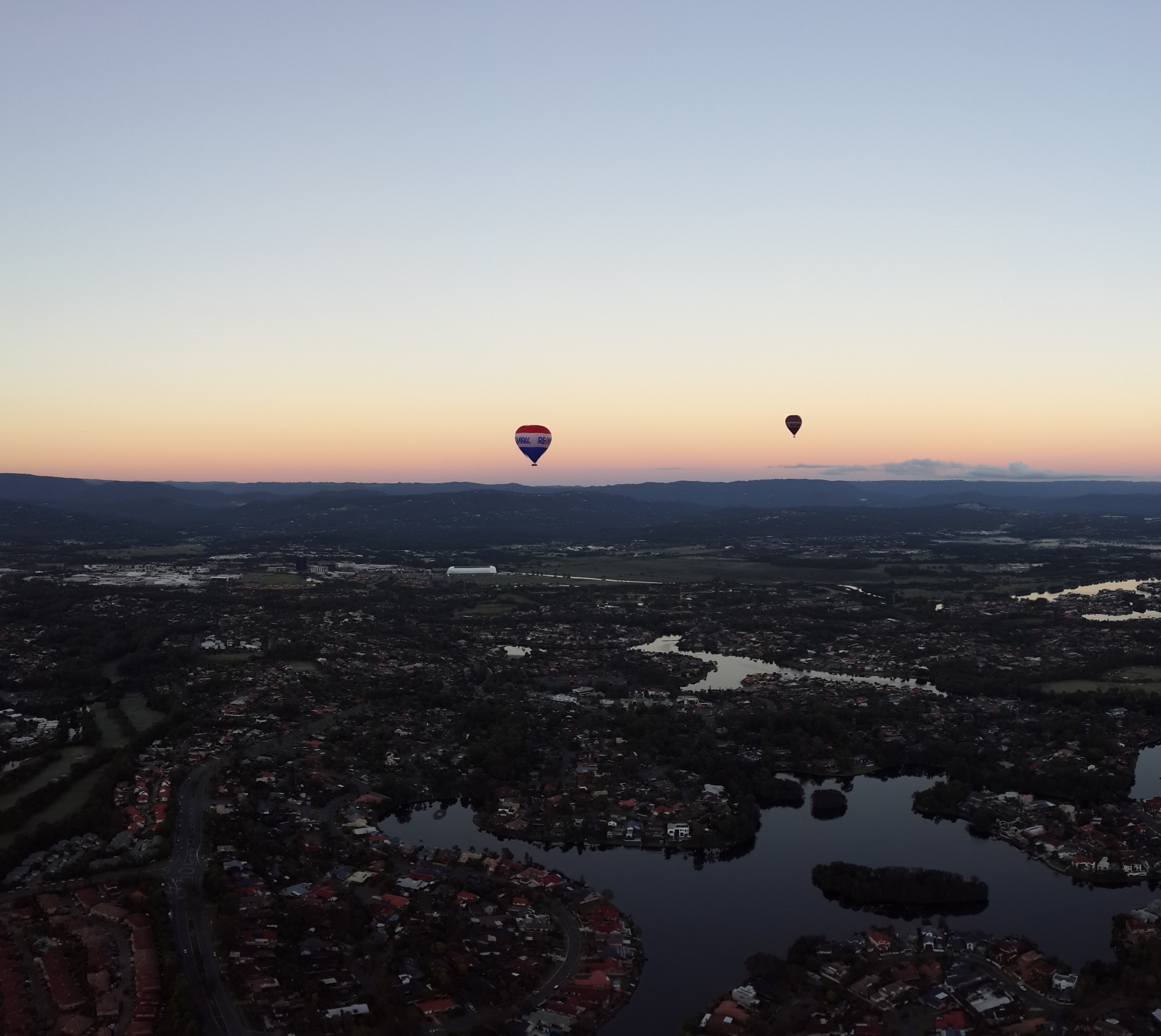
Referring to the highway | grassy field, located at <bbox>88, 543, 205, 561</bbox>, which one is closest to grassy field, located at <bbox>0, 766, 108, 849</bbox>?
the highway

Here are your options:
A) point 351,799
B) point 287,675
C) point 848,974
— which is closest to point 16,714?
point 287,675

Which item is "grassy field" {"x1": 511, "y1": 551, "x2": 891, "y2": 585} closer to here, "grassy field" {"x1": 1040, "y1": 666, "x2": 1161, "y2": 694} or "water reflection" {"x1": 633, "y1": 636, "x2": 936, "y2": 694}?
"water reflection" {"x1": 633, "y1": 636, "x2": 936, "y2": 694}

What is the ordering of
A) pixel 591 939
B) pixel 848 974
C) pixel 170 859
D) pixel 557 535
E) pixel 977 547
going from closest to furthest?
pixel 848 974
pixel 591 939
pixel 170 859
pixel 977 547
pixel 557 535

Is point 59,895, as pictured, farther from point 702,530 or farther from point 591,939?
point 702,530

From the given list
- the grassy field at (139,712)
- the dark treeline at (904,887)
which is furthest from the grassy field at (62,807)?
the dark treeline at (904,887)

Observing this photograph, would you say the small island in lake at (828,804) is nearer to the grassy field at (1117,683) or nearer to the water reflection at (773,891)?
the water reflection at (773,891)

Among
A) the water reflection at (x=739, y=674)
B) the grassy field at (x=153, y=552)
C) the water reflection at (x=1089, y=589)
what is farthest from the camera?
the grassy field at (x=153, y=552)
